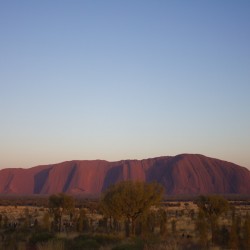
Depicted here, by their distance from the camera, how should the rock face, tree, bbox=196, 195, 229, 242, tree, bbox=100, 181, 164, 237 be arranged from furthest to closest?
the rock face, tree, bbox=196, 195, 229, 242, tree, bbox=100, 181, 164, 237

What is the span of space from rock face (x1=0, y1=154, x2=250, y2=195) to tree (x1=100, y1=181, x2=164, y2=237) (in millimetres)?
132202

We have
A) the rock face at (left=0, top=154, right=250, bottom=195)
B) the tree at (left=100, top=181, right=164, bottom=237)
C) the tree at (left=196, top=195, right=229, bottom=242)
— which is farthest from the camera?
the rock face at (left=0, top=154, right=250, bottom=195)

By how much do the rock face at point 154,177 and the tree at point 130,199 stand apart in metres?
132

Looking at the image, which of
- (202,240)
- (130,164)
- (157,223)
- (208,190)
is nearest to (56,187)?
(130,164)

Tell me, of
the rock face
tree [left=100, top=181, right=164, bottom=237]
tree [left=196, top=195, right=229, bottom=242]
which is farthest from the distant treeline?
the rock face

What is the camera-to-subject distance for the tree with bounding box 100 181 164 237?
27.9 meters

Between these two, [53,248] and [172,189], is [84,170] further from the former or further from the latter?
[53,248]

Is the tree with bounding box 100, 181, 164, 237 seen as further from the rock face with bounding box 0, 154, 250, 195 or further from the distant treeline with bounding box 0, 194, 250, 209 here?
the rock face with bounding box 0, 154, 250, 195

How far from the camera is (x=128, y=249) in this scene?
680 inches

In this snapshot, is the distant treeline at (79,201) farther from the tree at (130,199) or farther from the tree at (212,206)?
the tree at (130,199)

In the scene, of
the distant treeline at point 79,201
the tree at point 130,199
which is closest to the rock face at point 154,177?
the distant treeline at point 79,201

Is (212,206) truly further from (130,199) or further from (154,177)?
(154,177)

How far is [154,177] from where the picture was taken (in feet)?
594

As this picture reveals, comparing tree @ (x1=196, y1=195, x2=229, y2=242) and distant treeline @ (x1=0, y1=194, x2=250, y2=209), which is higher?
distant treeline @ (x1=0, y1=194, x2=250, y2=209)
